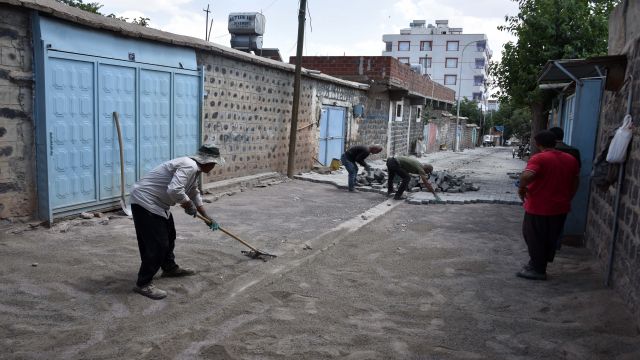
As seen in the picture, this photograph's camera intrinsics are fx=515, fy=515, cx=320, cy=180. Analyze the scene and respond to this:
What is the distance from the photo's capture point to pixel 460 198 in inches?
449

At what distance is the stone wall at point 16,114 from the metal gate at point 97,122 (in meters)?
0.15

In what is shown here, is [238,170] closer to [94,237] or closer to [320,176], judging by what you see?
[320,176]

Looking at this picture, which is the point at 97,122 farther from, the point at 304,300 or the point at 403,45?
the point at 403,45

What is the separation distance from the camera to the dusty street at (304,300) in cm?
387

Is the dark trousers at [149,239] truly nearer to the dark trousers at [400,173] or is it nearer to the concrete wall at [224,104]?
the concrete wall at [224,104]

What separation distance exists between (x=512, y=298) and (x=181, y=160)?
3.51 meters

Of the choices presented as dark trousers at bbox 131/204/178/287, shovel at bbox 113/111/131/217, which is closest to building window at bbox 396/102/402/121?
shovel at bbox 113/111/131/217

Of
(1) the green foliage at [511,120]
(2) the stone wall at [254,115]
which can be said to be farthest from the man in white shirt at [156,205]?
(1) the green foliage at [511,120]

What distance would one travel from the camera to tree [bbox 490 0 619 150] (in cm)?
1433

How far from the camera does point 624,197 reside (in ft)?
17.0

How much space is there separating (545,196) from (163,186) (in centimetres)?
402

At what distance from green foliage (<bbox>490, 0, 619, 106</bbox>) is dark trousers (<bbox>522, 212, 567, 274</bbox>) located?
33.5ft

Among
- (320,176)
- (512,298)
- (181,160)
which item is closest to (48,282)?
(181,160)

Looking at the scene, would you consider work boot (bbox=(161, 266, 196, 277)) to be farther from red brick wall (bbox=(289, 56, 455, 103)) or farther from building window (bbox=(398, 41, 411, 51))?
building window (bbox=(398, 41, 411, 51))
